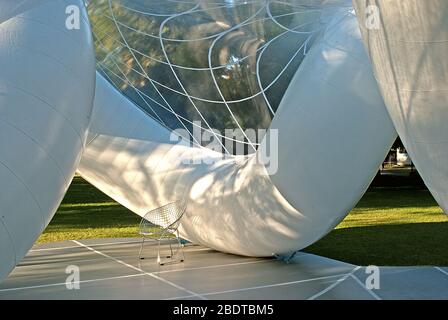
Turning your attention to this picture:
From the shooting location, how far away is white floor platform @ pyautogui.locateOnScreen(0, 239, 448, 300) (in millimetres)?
7496

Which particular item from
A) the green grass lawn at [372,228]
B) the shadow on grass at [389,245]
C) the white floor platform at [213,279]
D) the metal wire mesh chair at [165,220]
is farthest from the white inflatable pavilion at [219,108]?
the green grass lawn at [372,228]

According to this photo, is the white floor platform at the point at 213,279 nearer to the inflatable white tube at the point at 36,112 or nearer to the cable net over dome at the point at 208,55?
the cable net over dome at the point at 208,55

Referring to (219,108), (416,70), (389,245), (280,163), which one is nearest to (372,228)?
(389,245)

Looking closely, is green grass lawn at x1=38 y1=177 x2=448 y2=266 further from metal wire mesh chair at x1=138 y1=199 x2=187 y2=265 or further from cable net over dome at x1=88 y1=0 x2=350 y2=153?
cable net over dome at x1=88 y1=0 x2=350 y2=153

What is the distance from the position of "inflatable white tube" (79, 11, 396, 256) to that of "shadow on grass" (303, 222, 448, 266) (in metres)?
1.91

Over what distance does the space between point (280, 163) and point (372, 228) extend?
729cm

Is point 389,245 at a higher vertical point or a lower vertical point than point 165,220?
lower

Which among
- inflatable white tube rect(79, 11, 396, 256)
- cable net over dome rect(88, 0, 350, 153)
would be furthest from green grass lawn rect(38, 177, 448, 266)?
cable net over dome rect(88, 0, 350, 153)

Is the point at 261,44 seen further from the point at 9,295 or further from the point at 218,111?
the point at 9,295

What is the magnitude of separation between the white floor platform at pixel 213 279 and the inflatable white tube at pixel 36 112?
222 cm

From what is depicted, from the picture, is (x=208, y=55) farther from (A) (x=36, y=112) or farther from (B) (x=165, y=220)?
(A) (x=36, y=112)

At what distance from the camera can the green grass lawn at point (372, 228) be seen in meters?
10.5

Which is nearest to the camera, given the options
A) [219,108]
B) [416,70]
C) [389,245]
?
[416,70]

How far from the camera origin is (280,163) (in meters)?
7.40
